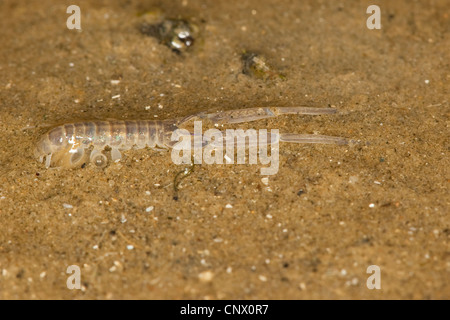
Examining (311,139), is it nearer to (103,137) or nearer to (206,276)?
(206,276)

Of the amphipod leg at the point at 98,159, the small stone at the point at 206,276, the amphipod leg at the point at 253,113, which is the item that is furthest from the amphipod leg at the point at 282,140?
the small stone at the point at 206,276

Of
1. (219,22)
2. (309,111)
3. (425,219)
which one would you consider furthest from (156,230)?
(219,22)

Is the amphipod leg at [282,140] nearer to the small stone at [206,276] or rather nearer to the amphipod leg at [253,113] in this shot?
the amphipod leg at [253,113]

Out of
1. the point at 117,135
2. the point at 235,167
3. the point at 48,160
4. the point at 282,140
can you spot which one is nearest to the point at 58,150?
the point at 48,160

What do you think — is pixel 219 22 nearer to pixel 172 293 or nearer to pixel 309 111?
pixel 309 111

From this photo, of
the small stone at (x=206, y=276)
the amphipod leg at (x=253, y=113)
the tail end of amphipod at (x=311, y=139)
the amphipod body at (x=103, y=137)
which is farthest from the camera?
the amphipod leg at (x=253, y=113)

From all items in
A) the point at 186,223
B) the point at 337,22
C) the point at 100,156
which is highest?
the point at 337,22

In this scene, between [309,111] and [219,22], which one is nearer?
[309,111]
